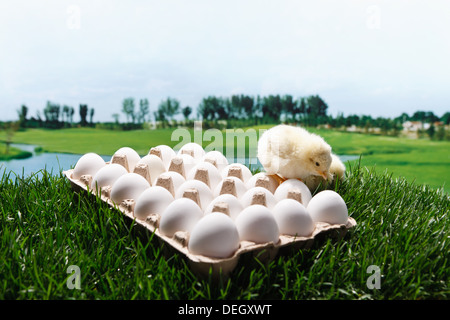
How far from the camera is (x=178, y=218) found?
140 centimetres

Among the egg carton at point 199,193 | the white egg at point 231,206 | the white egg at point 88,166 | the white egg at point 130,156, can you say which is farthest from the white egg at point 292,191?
the white egg at point 88,166

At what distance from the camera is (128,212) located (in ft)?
5.33

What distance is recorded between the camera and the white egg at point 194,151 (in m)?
2.25

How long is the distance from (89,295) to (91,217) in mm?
508

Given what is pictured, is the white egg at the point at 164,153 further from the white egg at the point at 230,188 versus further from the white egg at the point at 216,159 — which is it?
the white egg at the point at 230,188

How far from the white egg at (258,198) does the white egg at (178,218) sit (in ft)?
0.77

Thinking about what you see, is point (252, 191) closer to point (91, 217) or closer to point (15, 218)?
point (91, 217)

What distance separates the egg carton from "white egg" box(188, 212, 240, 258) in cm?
1

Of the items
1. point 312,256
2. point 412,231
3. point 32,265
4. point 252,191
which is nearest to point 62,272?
point 32,265

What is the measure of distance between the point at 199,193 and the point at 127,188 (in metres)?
0.31

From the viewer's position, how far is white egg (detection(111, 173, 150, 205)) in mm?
1695
